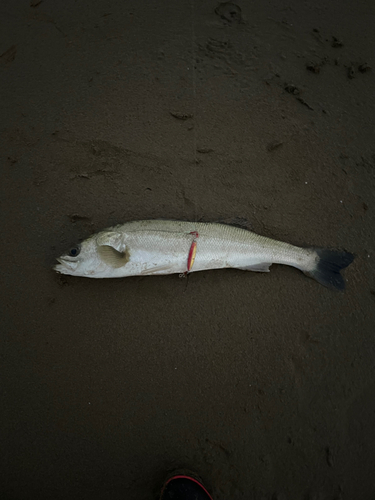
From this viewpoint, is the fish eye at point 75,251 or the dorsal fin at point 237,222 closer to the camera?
the fish eye at point 75,251

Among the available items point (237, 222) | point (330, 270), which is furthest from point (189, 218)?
point (330, 270)

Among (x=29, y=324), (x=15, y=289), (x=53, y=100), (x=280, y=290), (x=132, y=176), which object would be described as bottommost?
(x=29, y=324)

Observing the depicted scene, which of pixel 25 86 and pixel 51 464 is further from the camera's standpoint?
pixel 25 86

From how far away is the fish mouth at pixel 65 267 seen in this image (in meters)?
3.19

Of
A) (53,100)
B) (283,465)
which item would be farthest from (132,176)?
(283,465)

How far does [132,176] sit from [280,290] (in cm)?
237

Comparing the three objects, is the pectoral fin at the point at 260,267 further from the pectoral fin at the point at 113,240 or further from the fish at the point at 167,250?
the pectoral fin at the point at 113,240

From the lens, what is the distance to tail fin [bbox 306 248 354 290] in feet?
11.5

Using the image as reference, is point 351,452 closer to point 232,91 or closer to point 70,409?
point 70,409

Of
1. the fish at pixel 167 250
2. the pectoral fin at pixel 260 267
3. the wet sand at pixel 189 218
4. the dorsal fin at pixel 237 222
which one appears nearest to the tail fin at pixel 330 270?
the wet sand at pixel 189 218

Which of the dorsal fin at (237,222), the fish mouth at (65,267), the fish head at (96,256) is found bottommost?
the fish mouth at (65,267)

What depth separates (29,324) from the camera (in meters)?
3.38

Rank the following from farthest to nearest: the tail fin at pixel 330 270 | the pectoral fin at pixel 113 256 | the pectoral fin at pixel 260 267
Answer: the tail fin at pixel 330 270
the pectoral fin at pixel 260 267
the pectoral fin at pixel 113 256

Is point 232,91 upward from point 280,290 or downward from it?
upward
